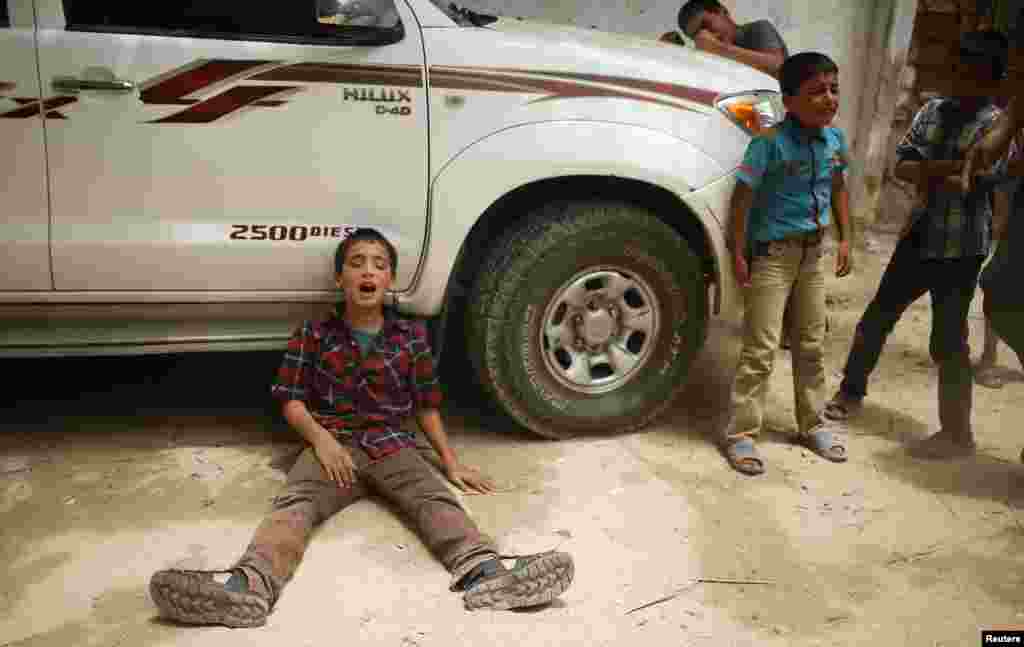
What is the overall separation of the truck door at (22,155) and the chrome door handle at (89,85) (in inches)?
1.8

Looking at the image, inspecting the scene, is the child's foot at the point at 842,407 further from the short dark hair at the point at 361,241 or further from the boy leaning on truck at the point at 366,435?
the short dark hair at the point at 361,241

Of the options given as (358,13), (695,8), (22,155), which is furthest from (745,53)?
(22,155)

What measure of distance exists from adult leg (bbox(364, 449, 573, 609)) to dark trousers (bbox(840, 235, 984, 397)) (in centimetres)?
206

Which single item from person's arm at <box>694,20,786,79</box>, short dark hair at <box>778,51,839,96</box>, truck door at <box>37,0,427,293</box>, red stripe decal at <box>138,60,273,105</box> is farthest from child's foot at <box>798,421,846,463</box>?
red stripe decal at <box>138,60,273,105</box>

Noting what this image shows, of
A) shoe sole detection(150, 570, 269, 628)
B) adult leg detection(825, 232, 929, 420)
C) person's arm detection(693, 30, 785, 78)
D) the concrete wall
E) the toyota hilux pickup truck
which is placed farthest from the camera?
the concrete wall

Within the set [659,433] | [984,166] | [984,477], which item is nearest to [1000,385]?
[984,477]

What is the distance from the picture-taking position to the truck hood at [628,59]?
3.30 metres

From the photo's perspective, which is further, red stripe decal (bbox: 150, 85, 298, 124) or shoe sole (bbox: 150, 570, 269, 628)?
red stripe decal (bbox: 150, 85, 298, 124)

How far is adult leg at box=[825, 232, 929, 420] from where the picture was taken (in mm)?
3854

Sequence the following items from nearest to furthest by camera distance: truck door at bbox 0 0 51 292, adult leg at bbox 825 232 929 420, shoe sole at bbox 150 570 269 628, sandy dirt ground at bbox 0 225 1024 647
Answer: shoe sole at bbox 150 570 269 628 < sandy dirt ground at bbox 0 225 1024 647 < truck door at bbox 0 0 51 292 < adult leg at bbox 825 232 929 420

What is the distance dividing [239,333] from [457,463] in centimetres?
93

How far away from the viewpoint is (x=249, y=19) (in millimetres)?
3068

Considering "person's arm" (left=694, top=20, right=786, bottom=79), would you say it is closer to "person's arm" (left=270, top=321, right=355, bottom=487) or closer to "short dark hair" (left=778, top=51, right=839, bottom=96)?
"short dark hair" (left=778, top=51, right=839, bottom=96)

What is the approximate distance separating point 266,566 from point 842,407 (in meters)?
2.69
